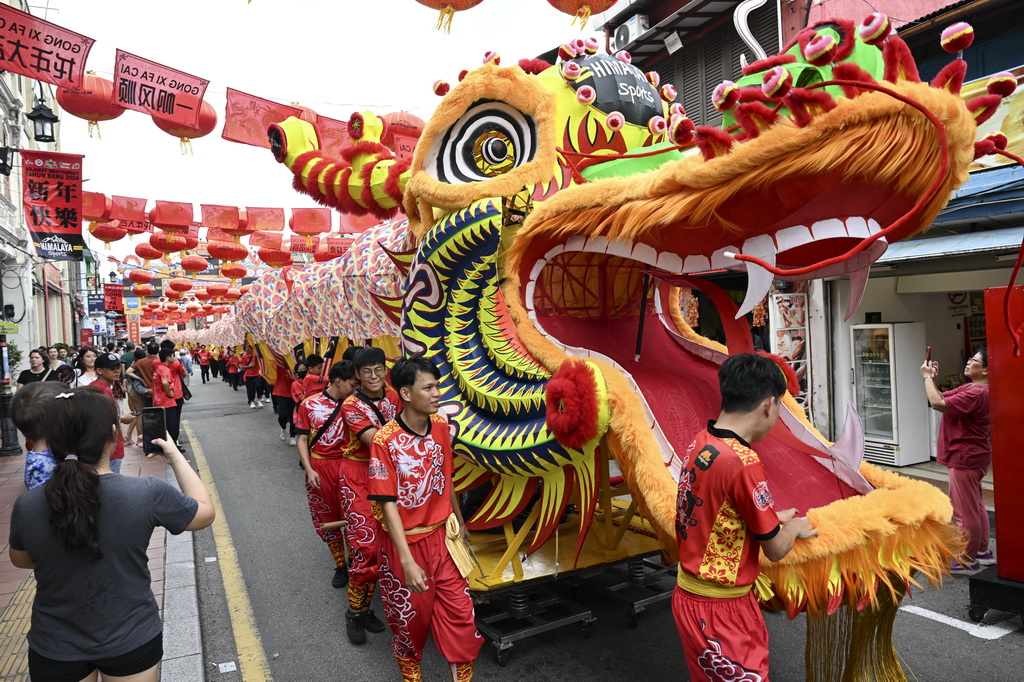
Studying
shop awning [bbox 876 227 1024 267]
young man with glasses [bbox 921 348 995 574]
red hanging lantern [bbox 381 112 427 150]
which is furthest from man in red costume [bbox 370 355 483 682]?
shop awning [bbox 876 227 1024 267]

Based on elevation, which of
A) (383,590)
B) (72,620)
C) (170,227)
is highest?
(170,227)

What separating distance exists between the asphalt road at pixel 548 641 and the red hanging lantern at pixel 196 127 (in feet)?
15.0

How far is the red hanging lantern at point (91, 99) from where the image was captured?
7.12 metres

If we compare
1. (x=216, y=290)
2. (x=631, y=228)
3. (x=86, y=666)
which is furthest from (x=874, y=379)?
(x=216, y=290)

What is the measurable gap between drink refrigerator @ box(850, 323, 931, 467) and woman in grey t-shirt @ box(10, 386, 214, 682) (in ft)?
24.1

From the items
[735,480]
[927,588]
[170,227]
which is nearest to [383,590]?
[735,480]

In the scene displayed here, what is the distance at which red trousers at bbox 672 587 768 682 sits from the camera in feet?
7.00

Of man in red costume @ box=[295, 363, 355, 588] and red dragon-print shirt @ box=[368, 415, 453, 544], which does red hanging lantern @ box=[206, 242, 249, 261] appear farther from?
red dragon-print shirt @ box=[368, 415, 453, 544]

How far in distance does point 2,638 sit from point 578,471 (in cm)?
330

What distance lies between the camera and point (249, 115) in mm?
8172

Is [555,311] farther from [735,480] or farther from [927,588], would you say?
[927,588]

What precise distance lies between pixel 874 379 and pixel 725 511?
7.02 metres

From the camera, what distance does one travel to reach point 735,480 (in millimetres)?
2084

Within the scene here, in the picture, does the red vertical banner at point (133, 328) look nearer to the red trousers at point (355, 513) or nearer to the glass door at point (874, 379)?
the glass door at point (874, 379)
